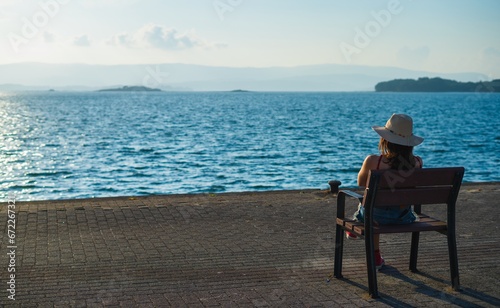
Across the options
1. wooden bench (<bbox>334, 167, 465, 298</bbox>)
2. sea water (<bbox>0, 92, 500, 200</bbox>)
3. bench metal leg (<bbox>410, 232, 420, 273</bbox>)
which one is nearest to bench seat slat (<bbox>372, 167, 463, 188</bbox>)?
wooden bench (<bbox>334, 167, 465, 298</bbox>)

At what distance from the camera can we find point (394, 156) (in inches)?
249

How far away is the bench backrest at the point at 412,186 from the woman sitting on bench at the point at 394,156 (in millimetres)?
130

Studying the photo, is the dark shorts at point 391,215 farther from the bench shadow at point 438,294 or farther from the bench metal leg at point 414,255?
the bench shadow at point 438,294

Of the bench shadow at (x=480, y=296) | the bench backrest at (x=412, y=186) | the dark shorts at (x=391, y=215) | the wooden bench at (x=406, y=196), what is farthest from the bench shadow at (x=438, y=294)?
the bench backrest at (x=412, y=186)

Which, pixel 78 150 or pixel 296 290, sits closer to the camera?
pixel 296 290

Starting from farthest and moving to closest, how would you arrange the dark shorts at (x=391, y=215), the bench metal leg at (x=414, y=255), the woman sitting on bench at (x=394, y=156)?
the bench metal leg at (x=414, y=255)
the dark shorts at (x=391, y=215)
the woman sitting on bench at (x=394, y=156)

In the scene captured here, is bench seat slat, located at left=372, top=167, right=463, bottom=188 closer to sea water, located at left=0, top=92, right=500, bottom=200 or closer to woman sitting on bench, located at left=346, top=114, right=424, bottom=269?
woman sitting on bench, located at left=346, top=114, right=424, bottom=269

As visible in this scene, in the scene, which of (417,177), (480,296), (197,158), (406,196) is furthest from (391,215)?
(197,158)

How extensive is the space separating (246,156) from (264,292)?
2715 centimetres

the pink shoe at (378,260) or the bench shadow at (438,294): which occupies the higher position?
the pink shoe at (378,260)

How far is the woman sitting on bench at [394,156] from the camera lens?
246 inches

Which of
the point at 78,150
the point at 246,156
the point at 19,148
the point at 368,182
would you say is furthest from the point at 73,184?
the point at 368,182

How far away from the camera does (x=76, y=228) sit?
8.55m

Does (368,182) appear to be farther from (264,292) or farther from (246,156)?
(246,156)
